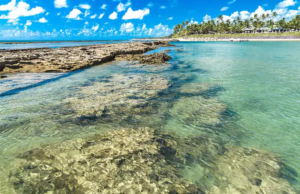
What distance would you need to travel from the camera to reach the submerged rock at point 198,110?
7.62m

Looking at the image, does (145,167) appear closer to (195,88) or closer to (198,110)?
(198,110)

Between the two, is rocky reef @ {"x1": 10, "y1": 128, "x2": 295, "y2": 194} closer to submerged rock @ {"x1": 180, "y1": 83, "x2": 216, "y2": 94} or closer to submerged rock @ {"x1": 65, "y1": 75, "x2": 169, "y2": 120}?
submerged rock @ {"x1": 65, "y1": 75, "x2": 169, "y2": 120}

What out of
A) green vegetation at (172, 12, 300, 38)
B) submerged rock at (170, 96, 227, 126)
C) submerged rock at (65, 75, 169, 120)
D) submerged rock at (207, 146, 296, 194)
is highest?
green vegetation at (172, 12, 300, 38)

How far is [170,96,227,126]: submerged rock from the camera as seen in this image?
7.62m

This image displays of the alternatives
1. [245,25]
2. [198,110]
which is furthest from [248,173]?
[245,25]

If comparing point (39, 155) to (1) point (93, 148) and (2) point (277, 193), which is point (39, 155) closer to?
(1) point (93, 148)

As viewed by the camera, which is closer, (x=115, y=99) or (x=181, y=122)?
(x=181, y=122)

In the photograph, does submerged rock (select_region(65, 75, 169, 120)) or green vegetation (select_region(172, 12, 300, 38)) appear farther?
green vegetation (select_region(172, 12, 300, 38))

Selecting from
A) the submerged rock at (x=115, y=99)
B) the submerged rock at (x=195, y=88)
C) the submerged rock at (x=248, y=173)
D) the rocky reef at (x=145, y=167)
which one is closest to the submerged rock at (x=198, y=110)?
the submerged rock at (x=195, y=88)

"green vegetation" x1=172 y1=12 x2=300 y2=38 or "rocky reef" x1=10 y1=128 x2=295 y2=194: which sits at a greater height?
"green vegetation" x1=172 y1=12 x2=300 y2=38

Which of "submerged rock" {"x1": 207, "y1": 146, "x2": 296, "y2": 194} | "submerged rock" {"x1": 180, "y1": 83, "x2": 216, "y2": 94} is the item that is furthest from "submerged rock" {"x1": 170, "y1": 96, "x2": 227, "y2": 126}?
"submerged rock" {"x1": 207, "y1": 146, "x2": 296, "y2": 194}

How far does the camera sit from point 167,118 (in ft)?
25.9

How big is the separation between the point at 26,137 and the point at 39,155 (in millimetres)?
1722

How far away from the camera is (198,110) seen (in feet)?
28.5
